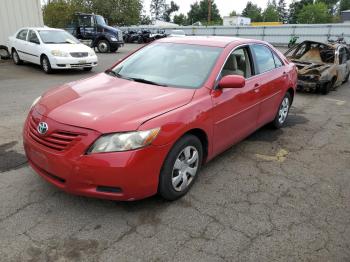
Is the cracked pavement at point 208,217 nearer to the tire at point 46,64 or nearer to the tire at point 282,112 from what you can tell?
the tire at point 282,112

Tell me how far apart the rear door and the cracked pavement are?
A: 70 centimetres

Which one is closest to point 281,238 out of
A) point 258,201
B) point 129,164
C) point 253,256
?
point 253,256

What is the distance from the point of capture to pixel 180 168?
11.3 ft

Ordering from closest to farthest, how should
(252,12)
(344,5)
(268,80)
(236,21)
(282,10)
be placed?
(268,80)
(236,21)
(344,5)
(252,12)
(282,10)

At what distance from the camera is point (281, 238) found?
302 cm

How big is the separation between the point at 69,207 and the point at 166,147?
3.77ft

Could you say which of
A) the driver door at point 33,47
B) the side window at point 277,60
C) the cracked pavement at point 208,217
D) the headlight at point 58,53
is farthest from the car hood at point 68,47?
the side window at point 277,60

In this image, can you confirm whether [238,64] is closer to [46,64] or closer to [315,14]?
[46,64]

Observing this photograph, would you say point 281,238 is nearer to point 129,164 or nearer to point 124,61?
point 129,164

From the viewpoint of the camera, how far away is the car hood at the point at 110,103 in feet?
9.84

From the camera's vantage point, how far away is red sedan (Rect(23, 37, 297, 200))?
9.56 feet

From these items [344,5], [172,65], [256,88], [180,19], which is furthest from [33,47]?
[344,5]

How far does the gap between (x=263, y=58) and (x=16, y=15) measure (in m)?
13.6

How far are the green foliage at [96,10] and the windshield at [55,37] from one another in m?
31.0
